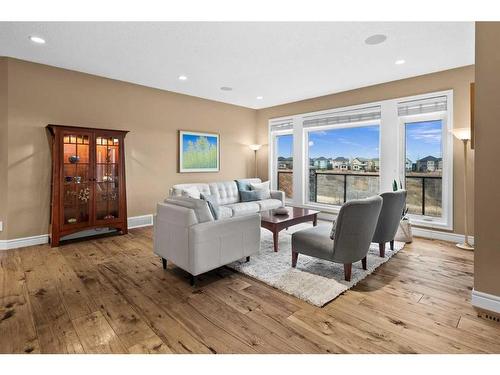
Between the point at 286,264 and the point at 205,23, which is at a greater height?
the point at 205,23

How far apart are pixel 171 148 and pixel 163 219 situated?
9.12ft

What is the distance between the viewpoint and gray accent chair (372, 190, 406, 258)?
10.2ft

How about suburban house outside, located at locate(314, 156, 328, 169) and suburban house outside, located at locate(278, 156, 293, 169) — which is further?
suburban house outside, located at locate(278, 156, 293, 169)

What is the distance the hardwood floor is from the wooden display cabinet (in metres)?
0.90

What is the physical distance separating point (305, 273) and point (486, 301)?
1.45 m

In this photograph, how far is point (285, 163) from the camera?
658 centimetres

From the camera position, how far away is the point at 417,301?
7.59 ft

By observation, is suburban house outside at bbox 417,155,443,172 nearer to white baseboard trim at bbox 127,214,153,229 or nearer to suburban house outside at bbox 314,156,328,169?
suburban house outside at bbox 314,156,328,169

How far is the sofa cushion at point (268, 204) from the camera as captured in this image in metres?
5.13

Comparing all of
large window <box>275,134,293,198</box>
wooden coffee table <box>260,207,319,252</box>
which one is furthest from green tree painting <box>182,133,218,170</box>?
wooden coffee table <box>260,207,319,252</box>

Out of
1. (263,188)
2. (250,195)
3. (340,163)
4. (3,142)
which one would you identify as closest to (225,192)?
(250,195)

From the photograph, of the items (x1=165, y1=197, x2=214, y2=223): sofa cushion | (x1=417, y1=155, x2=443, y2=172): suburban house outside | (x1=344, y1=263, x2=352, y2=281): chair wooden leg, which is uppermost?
(x1=417, y1=155, x2=443, y2=172): suburban house outside

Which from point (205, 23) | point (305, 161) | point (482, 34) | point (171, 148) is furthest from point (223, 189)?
point (482, 34)
